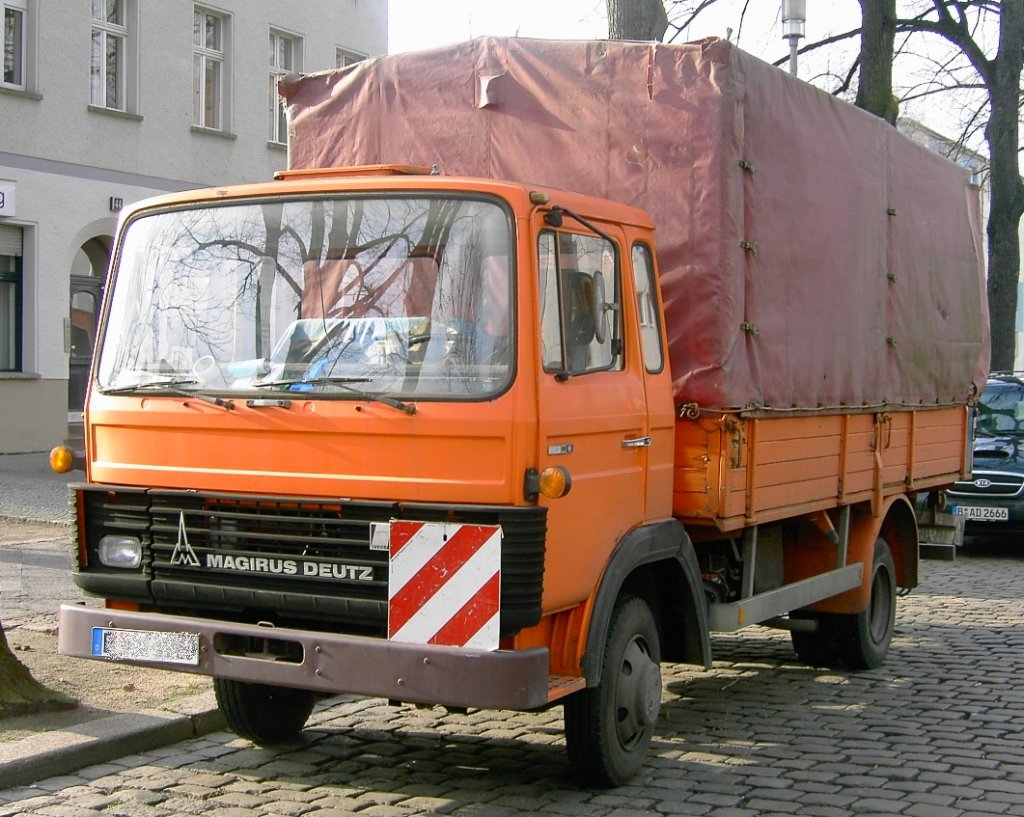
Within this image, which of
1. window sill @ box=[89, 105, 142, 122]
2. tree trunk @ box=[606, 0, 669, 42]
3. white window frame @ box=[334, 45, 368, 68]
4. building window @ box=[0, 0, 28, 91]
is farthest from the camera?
white window frame @ box=[334, 45, 368, 68]

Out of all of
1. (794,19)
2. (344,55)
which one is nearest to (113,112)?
(344,55)

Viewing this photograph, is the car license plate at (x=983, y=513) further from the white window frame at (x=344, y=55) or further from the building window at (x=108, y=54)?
the white window frame at (x=344, y=55)

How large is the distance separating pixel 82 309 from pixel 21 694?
51.6ft

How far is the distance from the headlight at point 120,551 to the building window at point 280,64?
19.6 meters

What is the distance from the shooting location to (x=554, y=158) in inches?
278

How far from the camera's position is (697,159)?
22.3ft

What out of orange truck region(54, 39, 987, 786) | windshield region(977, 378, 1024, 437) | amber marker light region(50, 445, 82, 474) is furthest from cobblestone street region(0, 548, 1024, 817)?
windshield region(977, 378, 1024, 437)

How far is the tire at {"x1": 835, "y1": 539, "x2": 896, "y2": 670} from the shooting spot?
8750mm

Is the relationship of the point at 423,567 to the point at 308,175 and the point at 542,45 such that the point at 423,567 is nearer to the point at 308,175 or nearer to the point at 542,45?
the point at 308,175

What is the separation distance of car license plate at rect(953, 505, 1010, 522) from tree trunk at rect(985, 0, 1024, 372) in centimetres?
930

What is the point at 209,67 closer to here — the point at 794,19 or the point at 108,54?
the point at 108,54

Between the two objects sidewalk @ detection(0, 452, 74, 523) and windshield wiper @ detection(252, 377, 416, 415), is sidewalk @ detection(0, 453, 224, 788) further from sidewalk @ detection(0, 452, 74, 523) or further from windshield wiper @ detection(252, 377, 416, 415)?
sidewalk @ detection(0, 452, 74, 523)

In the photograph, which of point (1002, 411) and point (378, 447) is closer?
point (378, 447)

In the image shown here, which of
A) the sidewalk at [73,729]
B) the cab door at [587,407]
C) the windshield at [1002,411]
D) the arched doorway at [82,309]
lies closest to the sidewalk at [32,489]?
the arched doorway at [82,309]
